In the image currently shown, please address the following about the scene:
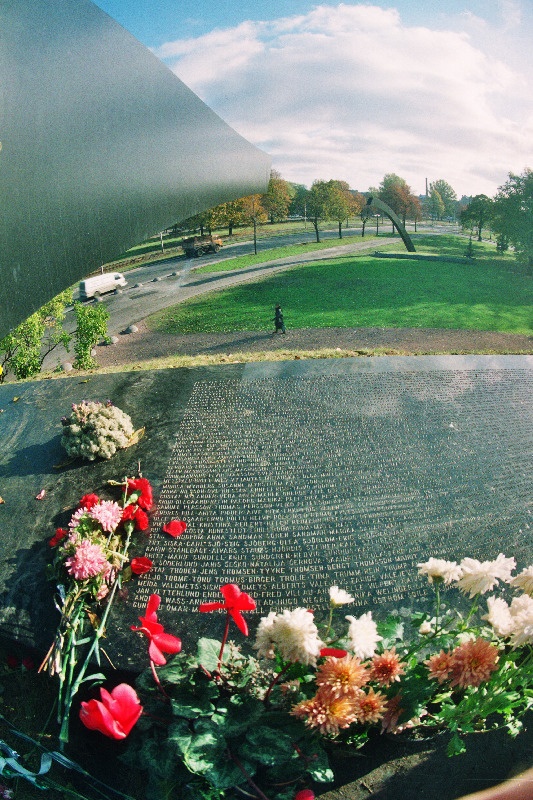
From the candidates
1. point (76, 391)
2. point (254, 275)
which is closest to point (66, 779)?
point (76, 391)

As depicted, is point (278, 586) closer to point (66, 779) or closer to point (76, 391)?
→ point (66, 779)

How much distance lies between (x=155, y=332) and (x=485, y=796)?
15.0m

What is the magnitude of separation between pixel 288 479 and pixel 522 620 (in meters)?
2.52

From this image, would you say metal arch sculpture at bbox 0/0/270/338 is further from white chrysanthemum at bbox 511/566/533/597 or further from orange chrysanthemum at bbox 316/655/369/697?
white chrysanthemum at bbox 511/566/533/597

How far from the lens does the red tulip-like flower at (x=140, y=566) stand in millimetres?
3683

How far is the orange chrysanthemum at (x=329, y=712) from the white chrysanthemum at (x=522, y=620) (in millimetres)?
712

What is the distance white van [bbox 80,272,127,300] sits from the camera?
2109cm

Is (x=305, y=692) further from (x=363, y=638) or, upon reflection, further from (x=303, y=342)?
(x=303, y=342)

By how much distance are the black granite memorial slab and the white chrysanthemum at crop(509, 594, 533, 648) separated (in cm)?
126

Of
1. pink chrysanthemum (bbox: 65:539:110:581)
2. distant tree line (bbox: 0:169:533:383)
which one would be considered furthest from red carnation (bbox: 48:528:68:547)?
distant tree line (bbox: 0:169:533:383)

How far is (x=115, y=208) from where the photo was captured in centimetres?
357

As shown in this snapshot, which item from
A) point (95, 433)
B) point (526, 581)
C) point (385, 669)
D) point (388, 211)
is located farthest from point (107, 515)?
point (388, 211)

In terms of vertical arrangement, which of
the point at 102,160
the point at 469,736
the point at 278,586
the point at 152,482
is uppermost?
the point at 102,160

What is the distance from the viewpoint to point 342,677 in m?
2.10
